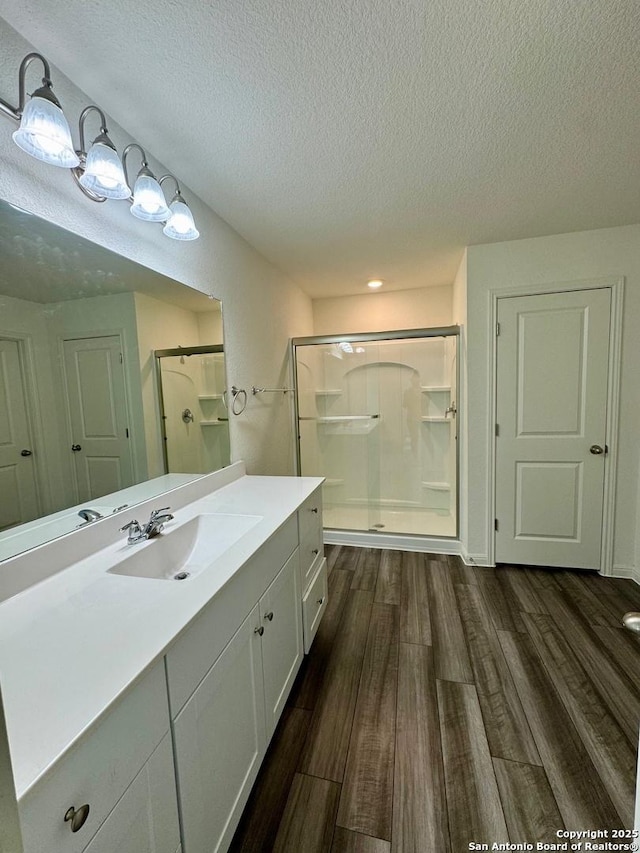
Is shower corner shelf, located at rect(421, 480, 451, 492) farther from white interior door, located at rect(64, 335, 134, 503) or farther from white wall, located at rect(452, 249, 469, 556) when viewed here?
white interior door, located at rect(64, 335, 134, 503)

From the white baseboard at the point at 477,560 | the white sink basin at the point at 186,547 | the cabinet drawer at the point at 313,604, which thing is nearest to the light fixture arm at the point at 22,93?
the white sink basin at the point at 186,547

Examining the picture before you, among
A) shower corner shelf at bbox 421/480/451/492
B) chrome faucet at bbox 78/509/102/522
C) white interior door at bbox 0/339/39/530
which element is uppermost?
white interior door at bbox 0/339/39/530

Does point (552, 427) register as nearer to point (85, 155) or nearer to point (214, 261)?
point (214, 261)

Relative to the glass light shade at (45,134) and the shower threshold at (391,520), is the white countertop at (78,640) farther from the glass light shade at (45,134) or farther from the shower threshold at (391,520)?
the shower threshold at (391,520)

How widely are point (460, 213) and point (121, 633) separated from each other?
95.5 inches

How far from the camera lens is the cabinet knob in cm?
51

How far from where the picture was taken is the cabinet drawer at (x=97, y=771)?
472 mm

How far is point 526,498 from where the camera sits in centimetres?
256

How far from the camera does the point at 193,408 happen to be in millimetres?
1776

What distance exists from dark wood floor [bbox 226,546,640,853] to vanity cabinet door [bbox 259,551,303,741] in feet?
0.60

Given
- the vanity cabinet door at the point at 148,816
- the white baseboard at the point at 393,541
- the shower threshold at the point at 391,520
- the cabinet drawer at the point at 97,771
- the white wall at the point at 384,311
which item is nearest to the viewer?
the cabinet drawer at the point at 97,771

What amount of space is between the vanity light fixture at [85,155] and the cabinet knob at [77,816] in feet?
4.66

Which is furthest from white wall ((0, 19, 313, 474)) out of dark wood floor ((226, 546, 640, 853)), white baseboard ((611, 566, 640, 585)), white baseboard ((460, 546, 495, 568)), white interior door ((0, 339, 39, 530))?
white baseboard ((611, 566, 640, 585))

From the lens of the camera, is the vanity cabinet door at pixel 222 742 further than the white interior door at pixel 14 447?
No
